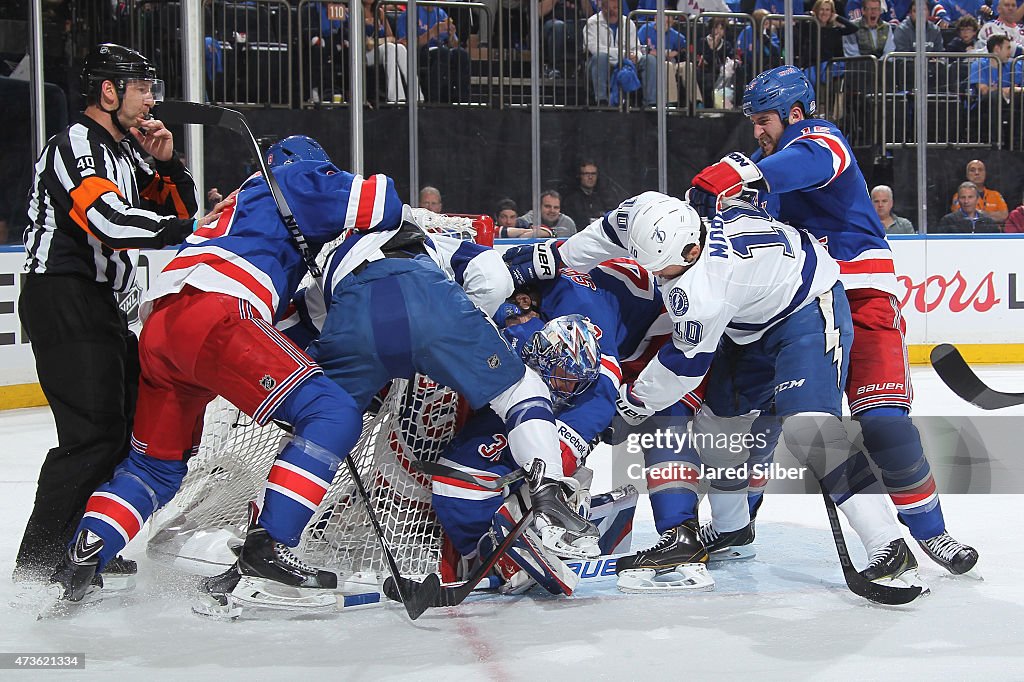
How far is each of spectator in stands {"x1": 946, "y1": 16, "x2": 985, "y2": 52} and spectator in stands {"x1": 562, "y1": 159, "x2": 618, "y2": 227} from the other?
2.35 metres

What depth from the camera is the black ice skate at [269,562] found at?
7.45 ft

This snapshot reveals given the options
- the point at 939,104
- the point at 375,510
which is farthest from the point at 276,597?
the point at 939,104

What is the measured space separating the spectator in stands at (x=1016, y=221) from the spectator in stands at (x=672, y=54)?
6.57 ft

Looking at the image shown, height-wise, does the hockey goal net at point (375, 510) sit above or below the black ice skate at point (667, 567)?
above

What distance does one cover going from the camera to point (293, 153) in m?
2.66

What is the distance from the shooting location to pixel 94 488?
266 centimetres

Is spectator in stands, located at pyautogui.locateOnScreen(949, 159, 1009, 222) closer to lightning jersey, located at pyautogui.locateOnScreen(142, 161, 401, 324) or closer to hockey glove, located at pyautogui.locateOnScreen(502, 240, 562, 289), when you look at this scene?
hockey glove, located at pyautogui.locateOnScreen(502, 240, 562, 289)

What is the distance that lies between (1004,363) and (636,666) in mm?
5337

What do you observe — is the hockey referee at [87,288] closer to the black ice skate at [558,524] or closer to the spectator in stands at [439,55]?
the black ice skate at [558,524]

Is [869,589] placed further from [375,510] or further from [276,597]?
[276,597]

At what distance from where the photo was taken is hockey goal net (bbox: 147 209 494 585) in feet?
8.59

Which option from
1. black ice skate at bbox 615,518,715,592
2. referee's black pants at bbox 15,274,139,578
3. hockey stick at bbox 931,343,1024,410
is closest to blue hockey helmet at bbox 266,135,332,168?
referee's black pants at bbox 15,274,139,578

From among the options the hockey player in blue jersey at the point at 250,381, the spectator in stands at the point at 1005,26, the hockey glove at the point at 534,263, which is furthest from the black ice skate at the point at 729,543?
the spectator in stands at the point at 1005,26

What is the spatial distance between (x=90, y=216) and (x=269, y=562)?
89 cm
